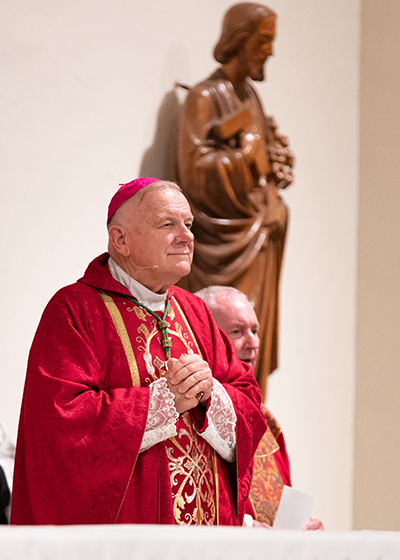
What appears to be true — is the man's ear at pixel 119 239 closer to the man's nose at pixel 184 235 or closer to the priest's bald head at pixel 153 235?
the priest's bald head at pixel 153 235

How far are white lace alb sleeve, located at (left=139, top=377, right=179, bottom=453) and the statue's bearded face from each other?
10.4 ft

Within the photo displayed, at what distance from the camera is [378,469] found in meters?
6.57

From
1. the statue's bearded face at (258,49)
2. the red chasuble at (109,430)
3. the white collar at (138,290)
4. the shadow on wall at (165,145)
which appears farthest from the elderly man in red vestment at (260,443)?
the statue's bearded face at (258,49)

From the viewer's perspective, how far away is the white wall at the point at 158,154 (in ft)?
13.3

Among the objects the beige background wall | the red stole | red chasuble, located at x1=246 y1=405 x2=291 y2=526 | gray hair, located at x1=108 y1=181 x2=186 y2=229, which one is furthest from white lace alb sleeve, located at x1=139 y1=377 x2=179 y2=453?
the beige background wall

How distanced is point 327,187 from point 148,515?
15.8 feet

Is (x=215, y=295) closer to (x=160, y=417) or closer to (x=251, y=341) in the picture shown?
(x=251, y=341)

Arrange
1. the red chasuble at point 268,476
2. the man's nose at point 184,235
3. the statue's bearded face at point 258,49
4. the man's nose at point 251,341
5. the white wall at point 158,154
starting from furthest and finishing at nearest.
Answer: the statue's bearded face at point 258,49 → the white wall at point 158,154 → the man's nose at point 251,341 → the red chasuble at point 268,476 → the man's nose at point 184,235

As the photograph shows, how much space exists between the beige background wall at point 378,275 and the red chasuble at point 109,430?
4346mm

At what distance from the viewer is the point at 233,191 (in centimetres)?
473

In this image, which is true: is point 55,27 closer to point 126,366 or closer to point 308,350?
point 126,366

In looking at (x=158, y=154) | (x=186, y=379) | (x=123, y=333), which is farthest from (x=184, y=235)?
(x=158, y=154)

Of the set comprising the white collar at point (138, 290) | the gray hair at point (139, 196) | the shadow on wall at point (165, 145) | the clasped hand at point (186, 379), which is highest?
the shadow on wall at point (165, 145)

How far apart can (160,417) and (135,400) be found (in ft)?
0.29
